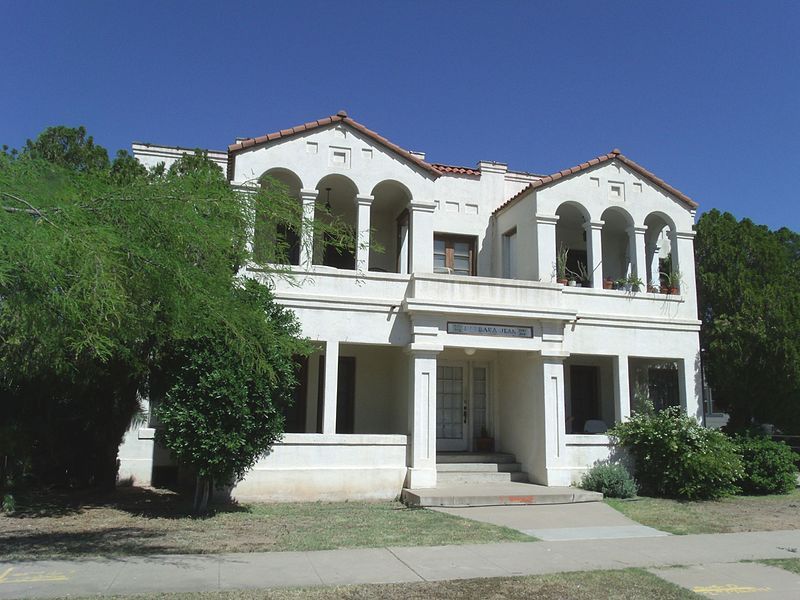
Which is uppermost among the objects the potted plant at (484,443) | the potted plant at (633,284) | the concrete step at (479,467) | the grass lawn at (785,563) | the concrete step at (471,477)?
the potted plant at (633,284)

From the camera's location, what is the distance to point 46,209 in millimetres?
6320

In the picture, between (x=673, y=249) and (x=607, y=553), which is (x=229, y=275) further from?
(x=673, y=249)

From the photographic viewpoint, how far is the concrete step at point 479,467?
14856mm

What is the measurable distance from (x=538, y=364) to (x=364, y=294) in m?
4.20

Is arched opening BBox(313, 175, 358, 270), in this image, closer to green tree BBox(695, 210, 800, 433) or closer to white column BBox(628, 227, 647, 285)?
white column BBox(628, 227, 647, 285)

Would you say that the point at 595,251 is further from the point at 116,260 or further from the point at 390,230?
the point at 116,260

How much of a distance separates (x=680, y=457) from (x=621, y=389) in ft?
7.46

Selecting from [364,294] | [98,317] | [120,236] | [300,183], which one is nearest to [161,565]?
[98,317]

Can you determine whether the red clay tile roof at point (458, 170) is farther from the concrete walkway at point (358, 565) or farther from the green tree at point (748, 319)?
the concrete walkway at point (358, 565)

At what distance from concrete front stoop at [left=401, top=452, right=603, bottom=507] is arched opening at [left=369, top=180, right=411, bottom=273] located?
16.0 ft

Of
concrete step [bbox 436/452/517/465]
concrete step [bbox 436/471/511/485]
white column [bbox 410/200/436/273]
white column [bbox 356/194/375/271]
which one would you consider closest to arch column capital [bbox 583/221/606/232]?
white column [bbox 410/200/436/273]

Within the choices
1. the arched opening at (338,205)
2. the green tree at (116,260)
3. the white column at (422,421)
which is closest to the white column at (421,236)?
the arched opening at (338,205)

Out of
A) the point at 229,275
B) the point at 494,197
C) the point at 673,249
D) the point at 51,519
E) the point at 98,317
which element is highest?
the point at 494,197

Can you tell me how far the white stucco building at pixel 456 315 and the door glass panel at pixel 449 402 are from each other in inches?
1.4
